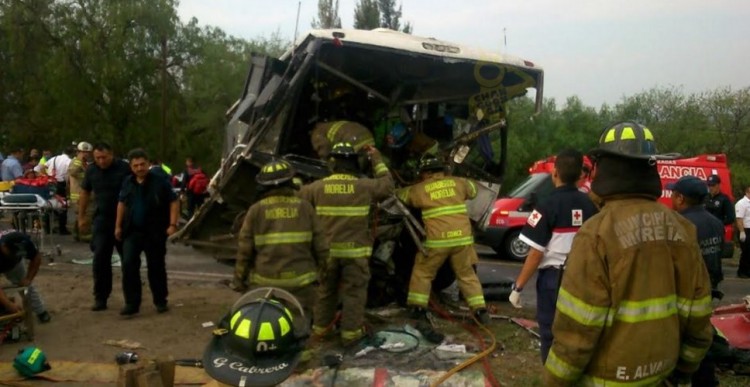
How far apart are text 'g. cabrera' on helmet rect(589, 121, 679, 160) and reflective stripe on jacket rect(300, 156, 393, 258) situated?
11.4ft

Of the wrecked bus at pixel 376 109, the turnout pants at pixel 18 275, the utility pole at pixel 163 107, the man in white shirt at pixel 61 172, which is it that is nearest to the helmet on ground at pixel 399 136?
the wrecked bus at pixel 376 109

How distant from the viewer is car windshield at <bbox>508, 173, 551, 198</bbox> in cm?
1288

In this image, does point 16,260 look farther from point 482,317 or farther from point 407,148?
point 482,317

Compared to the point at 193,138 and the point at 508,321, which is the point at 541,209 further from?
the point at 193,138

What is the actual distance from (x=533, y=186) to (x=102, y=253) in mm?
8107

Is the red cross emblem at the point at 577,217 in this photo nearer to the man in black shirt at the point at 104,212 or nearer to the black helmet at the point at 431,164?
the black helmet at the point at 431,164

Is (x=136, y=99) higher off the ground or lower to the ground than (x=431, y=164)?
higher

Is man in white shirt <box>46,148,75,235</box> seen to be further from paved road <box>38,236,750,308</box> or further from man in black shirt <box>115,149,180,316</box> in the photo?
man in black shirt <box>115,149,180,316</box>

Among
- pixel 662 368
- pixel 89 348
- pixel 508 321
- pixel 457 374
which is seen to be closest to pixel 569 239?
pixel 457 374

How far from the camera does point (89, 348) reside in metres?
6.26

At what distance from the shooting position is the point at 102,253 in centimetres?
748

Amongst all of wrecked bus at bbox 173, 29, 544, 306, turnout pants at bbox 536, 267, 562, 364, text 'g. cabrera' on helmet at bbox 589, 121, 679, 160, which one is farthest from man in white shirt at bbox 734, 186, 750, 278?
text 'g. cabrera' on helmet at bbox 589, 121, 679, 160

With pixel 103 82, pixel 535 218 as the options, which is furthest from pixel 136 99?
pixel 535 218

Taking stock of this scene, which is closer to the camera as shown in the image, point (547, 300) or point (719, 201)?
point (547, 300)
